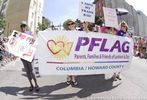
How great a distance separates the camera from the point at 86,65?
943cm

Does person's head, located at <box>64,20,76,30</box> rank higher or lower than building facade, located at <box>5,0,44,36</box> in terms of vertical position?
lower

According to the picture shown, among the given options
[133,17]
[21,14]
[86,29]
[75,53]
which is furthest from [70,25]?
[133,17]

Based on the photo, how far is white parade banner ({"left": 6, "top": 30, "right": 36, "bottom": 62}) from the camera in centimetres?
963

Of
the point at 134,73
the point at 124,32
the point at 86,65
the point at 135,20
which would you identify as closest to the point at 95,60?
the point at 86,65

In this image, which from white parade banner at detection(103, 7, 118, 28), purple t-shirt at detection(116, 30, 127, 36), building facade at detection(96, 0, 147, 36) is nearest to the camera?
purple t-shirt at detection(116, 30, 127, 36)

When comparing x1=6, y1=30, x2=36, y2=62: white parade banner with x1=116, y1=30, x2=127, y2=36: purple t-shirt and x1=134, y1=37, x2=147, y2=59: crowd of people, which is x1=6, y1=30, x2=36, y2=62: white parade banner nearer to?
x1=116, y1=30, x2=127, y2=36: purple t-shirt

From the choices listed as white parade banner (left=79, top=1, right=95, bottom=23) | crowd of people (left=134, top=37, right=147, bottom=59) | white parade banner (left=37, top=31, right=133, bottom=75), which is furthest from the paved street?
crowd of people (left=134, top=37, right=147, bottom=59)

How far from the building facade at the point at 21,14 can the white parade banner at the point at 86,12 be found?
8371 centimetres

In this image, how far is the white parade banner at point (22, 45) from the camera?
9.63m

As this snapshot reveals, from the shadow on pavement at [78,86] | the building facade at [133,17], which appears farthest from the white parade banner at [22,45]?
the building facade at [133,17]

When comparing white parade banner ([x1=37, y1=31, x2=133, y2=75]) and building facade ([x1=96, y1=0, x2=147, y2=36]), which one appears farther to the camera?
building facade ([x1=96, y1=0, x2=147, y2=36])

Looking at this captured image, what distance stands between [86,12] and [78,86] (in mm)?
2081

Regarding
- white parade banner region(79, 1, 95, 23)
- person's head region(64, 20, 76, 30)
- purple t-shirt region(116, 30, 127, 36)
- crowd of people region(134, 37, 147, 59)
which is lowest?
crowd of people region(134, 37, 147, 59)

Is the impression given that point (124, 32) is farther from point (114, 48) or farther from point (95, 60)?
point (95, 60)
